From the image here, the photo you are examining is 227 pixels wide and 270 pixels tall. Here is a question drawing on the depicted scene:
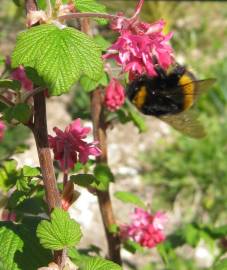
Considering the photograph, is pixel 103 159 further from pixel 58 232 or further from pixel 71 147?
pixel 58 232

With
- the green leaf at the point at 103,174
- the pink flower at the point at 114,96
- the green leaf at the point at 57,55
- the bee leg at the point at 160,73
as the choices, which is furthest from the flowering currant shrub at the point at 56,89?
the bee leg at the point at 160,73

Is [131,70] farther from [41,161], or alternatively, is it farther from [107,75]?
[107,75]

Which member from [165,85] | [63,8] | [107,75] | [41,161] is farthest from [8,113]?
[165,85]

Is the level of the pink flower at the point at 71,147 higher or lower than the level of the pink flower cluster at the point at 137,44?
lower

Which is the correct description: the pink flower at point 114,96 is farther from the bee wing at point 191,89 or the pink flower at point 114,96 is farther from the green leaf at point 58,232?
the green leaf at point 58,232

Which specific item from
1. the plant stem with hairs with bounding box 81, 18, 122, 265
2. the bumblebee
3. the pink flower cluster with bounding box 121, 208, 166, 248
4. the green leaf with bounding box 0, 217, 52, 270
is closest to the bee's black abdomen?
the bumblebee

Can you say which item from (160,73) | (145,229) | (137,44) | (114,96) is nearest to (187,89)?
(160,73)
